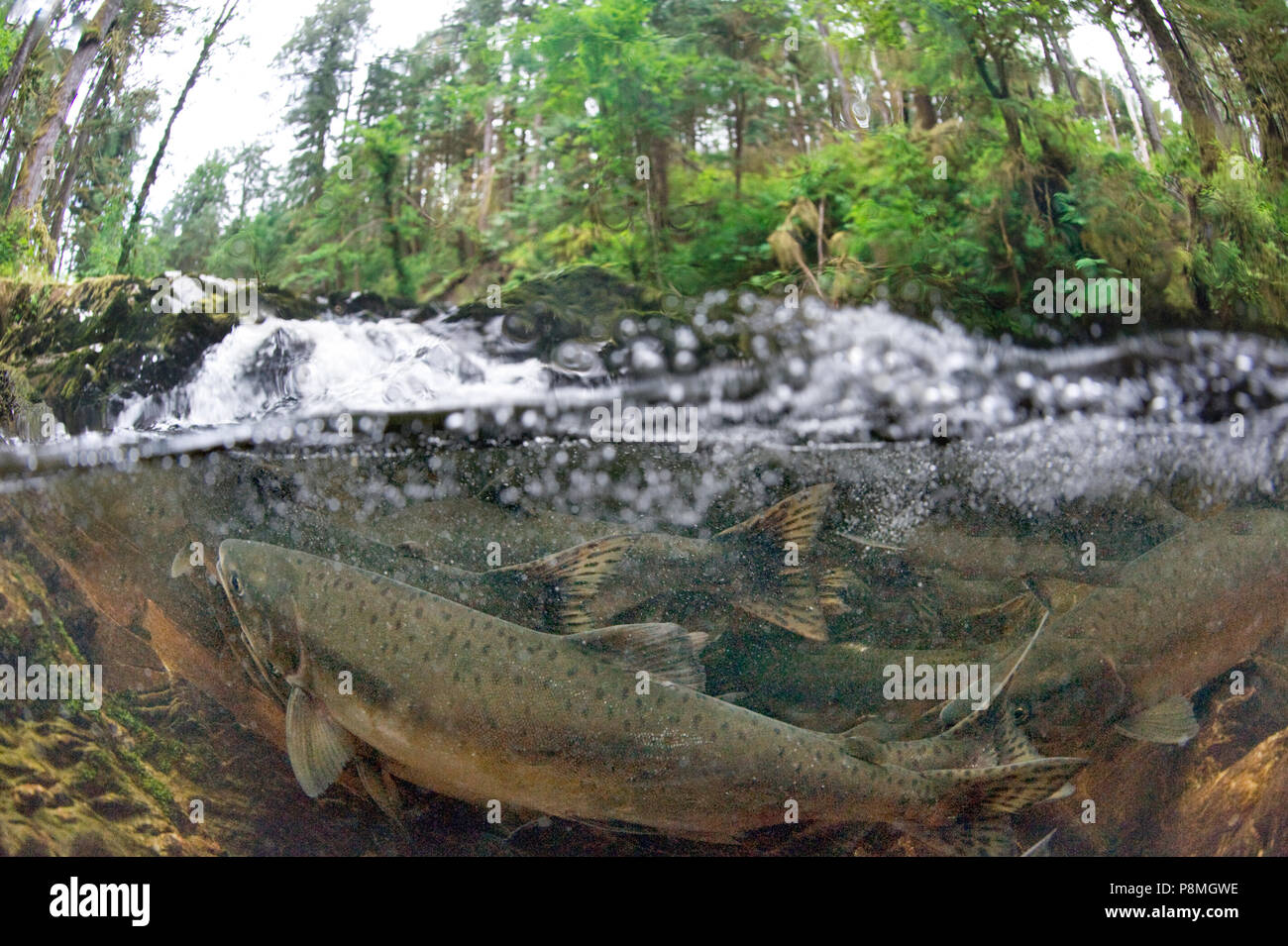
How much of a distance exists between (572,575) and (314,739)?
83 cm

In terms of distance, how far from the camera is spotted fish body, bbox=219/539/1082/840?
2848 millimetres

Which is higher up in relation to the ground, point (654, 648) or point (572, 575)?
point (572, 575)

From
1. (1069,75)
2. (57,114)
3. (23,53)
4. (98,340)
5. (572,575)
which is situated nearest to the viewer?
(572,575)

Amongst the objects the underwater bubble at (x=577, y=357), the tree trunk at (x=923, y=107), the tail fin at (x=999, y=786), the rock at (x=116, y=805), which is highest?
the tree trunk at (x=923, y=107)

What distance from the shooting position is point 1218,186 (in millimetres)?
3396

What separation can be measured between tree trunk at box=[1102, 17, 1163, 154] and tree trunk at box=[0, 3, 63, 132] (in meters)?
3.40

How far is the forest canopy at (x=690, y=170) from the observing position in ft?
9.76

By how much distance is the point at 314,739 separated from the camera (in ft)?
9.66

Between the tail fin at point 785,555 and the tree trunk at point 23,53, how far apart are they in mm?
2709

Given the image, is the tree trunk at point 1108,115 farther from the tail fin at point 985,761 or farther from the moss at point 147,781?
the moss at point 147,781

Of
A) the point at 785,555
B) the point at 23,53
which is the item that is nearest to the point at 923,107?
the point at 785,555

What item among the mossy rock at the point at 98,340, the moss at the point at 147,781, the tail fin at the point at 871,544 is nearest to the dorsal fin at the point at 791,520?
the tail fin at the point at 871,544

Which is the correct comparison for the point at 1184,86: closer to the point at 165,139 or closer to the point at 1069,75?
the point at 1069,75
